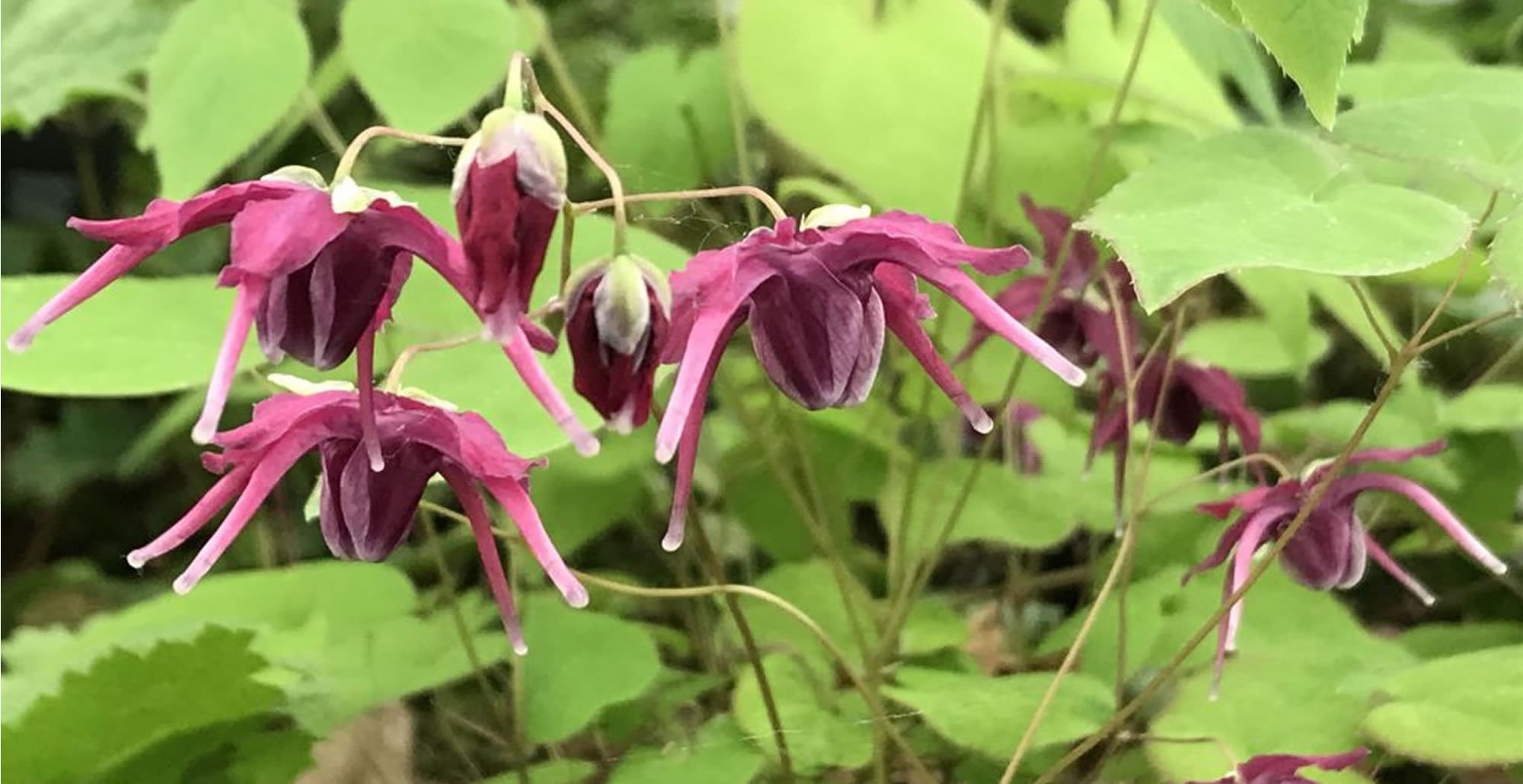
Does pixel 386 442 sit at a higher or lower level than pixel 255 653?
higher

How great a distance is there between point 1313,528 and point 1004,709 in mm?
123

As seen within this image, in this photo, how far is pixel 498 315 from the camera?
247 mm

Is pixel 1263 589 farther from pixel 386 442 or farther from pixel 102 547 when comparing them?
pixel 102 547

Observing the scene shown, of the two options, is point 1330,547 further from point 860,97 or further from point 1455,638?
point 860,97

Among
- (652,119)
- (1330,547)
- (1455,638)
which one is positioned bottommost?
(1455,638)

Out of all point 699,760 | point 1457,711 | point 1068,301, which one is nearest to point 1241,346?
point 1068,301

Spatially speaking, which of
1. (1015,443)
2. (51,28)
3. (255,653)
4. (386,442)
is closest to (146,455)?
(51,28)

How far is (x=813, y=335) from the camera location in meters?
0.28

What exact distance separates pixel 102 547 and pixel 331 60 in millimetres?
544

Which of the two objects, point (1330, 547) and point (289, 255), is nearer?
point (289, 255)

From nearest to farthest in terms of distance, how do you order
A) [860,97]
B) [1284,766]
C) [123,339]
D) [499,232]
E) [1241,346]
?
[499,232], [1284,766], [123,339], [860,97], [1241,346]

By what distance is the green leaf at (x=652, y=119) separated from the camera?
64 centimetres

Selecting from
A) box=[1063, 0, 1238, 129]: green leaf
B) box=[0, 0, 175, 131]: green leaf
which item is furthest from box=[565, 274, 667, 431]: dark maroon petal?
box=[0, 0, 175, 131]: green leaf

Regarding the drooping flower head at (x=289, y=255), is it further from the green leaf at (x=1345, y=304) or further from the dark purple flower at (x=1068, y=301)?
the green leaf at (x=1345, y=304)
